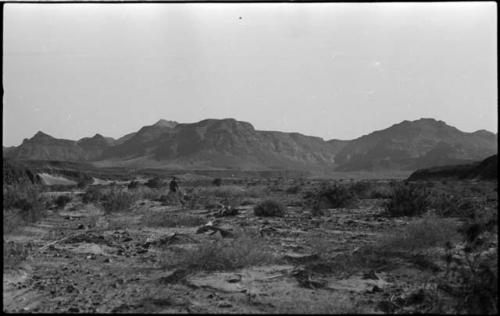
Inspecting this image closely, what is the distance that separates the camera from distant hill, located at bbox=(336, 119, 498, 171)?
366ft

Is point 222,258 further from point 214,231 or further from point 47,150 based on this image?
point 47,150

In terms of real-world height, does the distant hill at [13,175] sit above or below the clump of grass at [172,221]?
above

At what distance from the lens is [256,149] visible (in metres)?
136

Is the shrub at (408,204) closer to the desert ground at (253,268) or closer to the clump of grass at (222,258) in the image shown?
the desert ground at (253,268)

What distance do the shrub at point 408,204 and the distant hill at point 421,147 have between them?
93.2 m

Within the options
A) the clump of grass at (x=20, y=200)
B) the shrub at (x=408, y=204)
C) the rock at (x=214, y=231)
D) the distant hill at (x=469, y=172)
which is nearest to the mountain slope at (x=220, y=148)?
the distant hill at (x=469, y=172)

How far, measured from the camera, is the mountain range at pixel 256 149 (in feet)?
389

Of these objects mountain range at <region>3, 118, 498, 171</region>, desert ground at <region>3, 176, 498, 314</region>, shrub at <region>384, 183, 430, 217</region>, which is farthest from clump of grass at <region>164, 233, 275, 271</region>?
mountain range at <region>3, 118, 498, 171</region>

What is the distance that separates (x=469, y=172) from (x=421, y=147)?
7649 centimetres

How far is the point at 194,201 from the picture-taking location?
65.6ft

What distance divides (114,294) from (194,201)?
14.0 metres

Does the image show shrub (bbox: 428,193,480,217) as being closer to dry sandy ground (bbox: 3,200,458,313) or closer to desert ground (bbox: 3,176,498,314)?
desert ground (bbox: 3,176,498,314)

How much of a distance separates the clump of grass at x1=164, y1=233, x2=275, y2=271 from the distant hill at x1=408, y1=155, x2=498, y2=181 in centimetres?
4221

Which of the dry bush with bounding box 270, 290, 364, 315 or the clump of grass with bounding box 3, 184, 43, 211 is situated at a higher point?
the clump of grass with bounding box 3, 184, 43, 211
